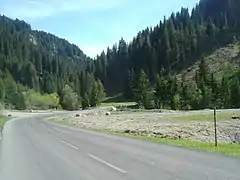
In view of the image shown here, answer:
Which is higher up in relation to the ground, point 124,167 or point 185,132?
point 185,132

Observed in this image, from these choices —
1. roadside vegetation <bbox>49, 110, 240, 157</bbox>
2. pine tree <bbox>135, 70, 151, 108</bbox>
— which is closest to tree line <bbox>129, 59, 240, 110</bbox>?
pine tree <bbox>135, 70, 151, 108</bbox>

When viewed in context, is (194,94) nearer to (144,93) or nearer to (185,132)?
(144,93)

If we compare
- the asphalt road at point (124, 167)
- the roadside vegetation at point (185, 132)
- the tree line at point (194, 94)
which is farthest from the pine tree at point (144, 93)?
the asphalt road at point (124, 167)

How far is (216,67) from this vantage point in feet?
597

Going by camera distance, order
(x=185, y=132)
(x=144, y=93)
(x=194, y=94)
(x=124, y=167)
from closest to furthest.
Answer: (x=124, y=167), (x=185, y=132), (x=194, y=94), (x=144, y=93)


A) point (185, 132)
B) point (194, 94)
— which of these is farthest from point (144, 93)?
point (185, 132)

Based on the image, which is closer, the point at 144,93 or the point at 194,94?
the point at 194,94

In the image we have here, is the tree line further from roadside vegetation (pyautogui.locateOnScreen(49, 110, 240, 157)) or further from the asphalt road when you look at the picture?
the asphalt road

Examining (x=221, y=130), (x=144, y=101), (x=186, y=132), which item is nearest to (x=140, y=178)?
(x=186, y=132)

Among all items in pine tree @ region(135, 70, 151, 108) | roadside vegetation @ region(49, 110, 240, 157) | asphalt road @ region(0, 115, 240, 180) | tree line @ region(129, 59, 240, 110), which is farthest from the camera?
pine tree @ region(135, 70, 151, 108)

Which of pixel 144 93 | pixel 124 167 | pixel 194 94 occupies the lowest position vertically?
pixel 124 167

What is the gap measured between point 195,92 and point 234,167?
10679cm

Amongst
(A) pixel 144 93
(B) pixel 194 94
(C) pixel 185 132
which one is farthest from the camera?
(A) pixel 144 93

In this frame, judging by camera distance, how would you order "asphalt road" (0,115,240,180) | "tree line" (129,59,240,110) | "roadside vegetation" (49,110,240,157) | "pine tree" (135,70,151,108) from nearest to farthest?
"asphalt road" (0,115,240,180) < "roadside vegetation" (49,110,240,157) < "tree line" (129,59,240,110) < "pine tree" (135,70,151,108)
